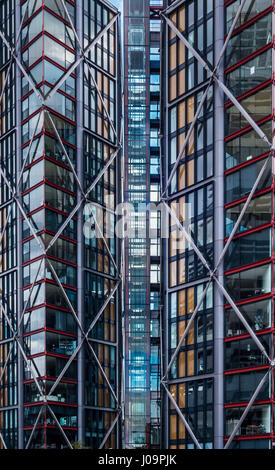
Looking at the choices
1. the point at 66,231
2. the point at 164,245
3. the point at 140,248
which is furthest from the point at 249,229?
the point at 66,231

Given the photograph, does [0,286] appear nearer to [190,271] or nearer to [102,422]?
[102,422]

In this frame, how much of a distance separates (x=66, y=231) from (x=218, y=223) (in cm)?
795

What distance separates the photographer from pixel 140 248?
25781 mm

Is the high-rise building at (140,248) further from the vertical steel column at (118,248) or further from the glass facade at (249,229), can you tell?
the glass facade at (249,229)

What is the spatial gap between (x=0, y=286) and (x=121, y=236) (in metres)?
8.68

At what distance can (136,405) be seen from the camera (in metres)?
25.1

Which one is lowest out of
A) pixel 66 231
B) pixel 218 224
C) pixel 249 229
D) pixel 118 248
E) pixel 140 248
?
pixel 249 229

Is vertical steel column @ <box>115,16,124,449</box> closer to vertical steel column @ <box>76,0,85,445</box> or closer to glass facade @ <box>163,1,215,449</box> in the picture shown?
vertical steel column @ <box>76,0,85,445</box>

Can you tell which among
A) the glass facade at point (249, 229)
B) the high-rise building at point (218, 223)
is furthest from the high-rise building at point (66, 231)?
the glass facade at point (249, 229)

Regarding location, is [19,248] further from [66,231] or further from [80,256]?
[80,256]

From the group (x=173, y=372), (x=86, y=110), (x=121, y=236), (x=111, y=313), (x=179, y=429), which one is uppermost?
(x=86, y=110)
